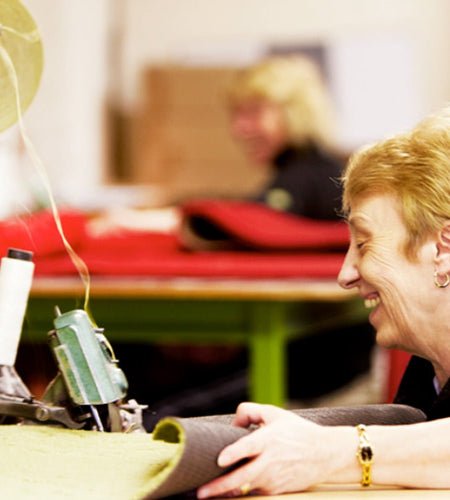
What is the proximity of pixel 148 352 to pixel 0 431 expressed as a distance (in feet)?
6.73

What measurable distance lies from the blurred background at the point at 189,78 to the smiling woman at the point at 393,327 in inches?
151

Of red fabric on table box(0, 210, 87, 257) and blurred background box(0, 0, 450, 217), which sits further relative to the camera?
blurred background box(0, 0, 450, 217)

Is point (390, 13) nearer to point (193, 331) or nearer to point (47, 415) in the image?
point (193, 331)

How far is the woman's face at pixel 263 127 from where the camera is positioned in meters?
2.99

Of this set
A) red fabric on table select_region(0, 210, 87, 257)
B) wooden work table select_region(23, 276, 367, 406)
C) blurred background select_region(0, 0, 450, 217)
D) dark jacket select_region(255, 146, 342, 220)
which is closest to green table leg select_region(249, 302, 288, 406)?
wooden work table select_region(23, 276, 367, 406)

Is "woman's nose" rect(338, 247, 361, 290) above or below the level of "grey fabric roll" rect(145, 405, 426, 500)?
above

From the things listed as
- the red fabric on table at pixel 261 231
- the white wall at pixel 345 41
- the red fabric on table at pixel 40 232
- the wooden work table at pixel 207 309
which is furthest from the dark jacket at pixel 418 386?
the white wall at pixel 345 41

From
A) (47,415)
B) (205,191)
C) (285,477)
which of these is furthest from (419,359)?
(205,191)

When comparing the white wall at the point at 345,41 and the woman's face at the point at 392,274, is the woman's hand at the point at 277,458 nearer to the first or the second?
the woman's face at the point at 392,274

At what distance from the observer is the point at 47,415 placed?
2.95 feet

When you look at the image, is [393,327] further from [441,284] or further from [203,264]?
[203,264]

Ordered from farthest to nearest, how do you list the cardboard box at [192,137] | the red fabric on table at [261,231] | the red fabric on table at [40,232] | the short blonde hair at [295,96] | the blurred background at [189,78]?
the cardboard box at [192,137], the blurred background at [189,78], the short blonde hair at [295,96], the red fabric on table at [261,231], the red fabric on table at [40,232]

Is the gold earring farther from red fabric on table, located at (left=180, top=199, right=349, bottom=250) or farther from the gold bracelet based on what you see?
red fabric on table, located at (left=180, top=199, right=349, bottom=250)

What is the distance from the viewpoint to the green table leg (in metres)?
1.95
